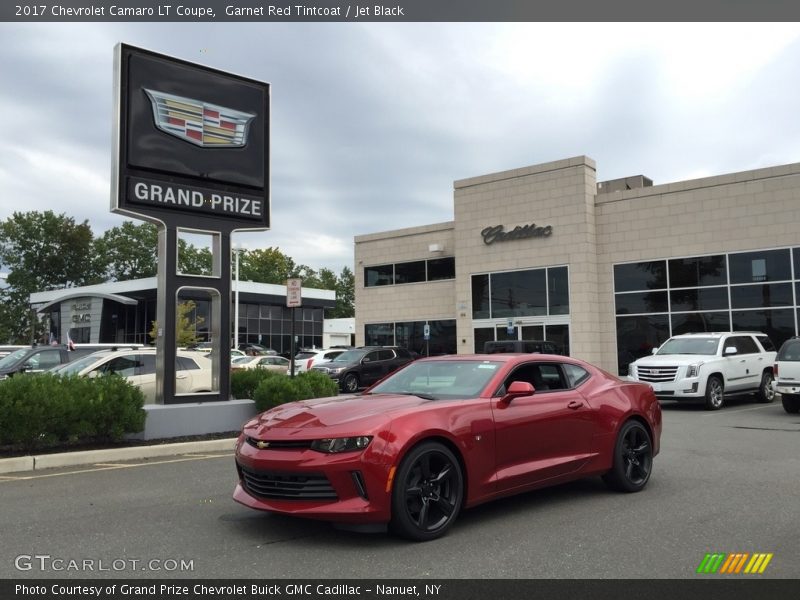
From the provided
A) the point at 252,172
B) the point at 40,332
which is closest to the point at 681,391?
the point at 252,172

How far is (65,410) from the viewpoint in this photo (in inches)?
377

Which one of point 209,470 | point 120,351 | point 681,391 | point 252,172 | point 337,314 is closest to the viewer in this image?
point 209,470

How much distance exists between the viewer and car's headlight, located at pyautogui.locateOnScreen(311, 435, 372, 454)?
4.98 m

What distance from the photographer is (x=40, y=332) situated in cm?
7319

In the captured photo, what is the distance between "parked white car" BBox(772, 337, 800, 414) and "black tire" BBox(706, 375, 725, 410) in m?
1.33

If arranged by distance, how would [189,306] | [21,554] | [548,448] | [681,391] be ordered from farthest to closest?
[189,306], [681,391], [548,448], [21,554]

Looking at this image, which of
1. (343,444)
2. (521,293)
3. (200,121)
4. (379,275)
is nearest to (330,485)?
(343,444)

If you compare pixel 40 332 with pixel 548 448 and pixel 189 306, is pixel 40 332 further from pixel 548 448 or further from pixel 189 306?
pixel 548 448

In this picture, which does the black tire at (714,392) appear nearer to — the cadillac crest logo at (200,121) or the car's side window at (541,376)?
the car's side window at (541,376)

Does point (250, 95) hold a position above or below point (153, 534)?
above

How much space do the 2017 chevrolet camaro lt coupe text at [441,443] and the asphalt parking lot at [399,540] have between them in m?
0.28

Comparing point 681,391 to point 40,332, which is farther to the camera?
point 40,332

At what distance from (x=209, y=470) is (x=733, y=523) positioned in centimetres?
591

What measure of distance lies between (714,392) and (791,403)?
5.36 feet
